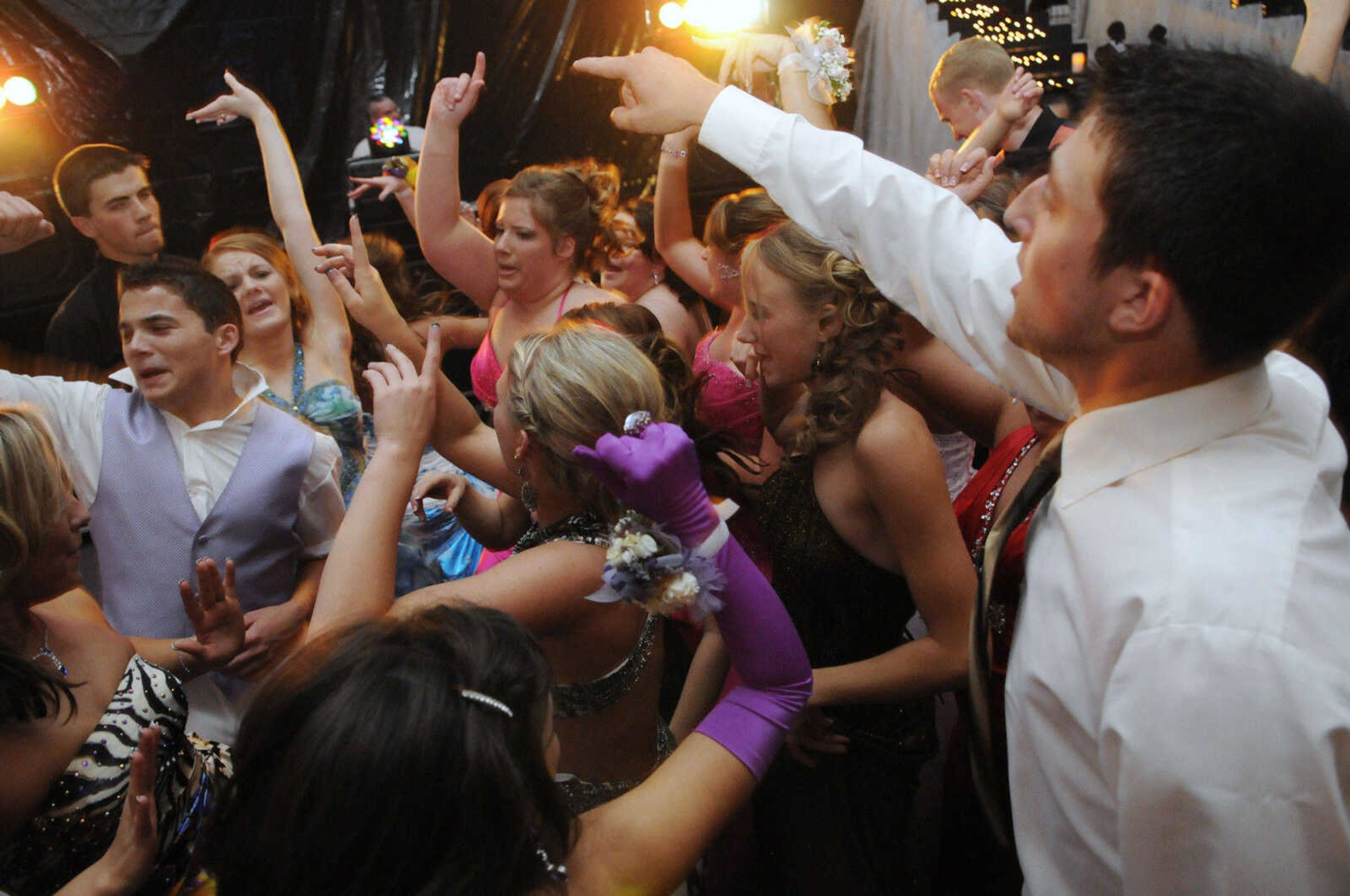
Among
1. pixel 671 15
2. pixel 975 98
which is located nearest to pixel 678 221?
pixel 975 98

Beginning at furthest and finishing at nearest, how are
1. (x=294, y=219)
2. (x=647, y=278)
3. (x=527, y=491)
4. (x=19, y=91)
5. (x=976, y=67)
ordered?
1. (x=19, y=91)
2. (x=647, y=278)
3. (x=976, y=67)
4. (x=294, y=219)
5. (x=527, y=491)

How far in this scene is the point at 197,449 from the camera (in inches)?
71.3

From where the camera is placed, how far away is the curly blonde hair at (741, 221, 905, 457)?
1.58 m

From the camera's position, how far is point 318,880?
29.1 inches

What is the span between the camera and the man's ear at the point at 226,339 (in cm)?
189

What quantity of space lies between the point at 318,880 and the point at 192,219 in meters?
5.08

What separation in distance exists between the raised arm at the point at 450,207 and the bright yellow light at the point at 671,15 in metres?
2.92

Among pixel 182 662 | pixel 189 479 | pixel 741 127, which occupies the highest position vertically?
pixel 741 127

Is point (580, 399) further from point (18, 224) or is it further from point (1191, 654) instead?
point (18, 224)

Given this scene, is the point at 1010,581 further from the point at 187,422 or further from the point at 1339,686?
the point at 187,422

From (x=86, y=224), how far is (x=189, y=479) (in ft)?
6.17

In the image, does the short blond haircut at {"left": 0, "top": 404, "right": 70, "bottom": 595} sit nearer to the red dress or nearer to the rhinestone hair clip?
the rhinestone hair clip

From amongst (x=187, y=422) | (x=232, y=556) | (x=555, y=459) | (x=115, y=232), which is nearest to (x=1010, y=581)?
(x=555, y=459)

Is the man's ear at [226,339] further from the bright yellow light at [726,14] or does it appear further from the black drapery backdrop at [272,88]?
the black drapery backdrop at [272,88]
